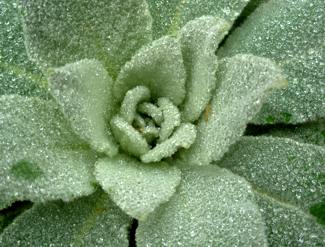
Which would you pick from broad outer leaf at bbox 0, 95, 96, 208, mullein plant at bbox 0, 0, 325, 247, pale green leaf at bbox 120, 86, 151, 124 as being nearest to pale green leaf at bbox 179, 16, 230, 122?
mullein plant at bbox 0, 0, 325, 247

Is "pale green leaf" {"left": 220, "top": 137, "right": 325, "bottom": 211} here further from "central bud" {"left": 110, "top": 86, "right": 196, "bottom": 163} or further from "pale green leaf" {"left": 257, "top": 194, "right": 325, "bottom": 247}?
"central bud" {"left": 110, "top": 86, "right": 196, "bottom": 163}

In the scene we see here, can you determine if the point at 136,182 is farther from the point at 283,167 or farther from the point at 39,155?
the point at 283,167

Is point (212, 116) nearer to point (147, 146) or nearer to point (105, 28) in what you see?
point (147, 146)

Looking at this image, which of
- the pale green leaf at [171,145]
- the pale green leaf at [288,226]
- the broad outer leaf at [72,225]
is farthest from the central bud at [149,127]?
the pale green leaf at [288,226]

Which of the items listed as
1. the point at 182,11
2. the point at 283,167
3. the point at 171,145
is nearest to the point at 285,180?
the point at 283,167

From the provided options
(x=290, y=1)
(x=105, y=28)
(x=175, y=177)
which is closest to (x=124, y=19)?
(x=105, y=28)
